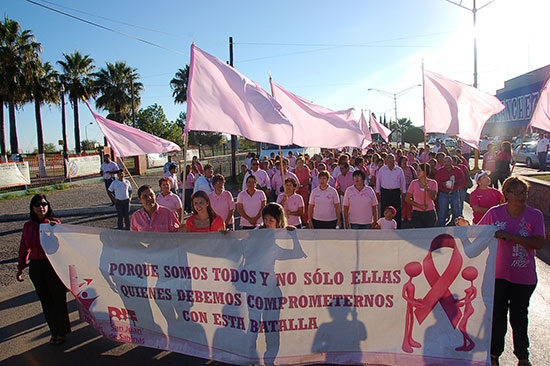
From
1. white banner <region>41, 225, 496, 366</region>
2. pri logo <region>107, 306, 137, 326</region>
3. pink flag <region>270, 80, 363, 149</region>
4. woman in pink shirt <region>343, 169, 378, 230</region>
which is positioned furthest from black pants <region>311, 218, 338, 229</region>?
pri logo <region>107, 306, 137, 326</region>

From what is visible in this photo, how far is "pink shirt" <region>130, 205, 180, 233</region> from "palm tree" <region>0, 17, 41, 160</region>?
28.7 meters

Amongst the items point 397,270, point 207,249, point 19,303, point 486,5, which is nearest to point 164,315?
point 207,249

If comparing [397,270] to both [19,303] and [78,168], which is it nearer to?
[19,303]

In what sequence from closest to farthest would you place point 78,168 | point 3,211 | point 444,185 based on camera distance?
point 444,185, point 3,211, point 78,168

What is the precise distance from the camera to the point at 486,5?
21.2 meters

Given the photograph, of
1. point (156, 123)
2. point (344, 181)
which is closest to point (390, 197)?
point (344, 181)

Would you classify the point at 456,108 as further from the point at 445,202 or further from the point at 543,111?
the point at 445,202

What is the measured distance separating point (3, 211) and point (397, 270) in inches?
587

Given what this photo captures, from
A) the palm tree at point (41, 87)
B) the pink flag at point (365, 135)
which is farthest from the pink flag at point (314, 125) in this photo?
the palm tree at point (41, 87)

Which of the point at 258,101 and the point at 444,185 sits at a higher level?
the point at 258,101

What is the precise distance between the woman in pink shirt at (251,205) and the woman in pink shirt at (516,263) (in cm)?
345

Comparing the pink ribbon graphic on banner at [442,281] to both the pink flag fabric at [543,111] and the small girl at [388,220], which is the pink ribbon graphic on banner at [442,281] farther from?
the pink flag fabric at [543,111]

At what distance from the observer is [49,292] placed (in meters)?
4.37

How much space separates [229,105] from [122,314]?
246cm
